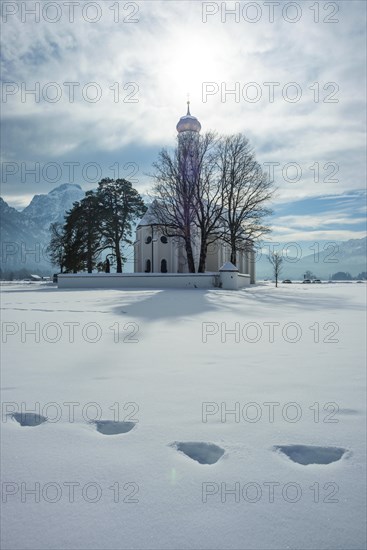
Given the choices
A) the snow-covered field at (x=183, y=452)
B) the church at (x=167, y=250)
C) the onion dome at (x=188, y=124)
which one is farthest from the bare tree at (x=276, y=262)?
the snow-covered field at (x=183, y=452)

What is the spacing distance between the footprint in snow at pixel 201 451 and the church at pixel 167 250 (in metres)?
32.8

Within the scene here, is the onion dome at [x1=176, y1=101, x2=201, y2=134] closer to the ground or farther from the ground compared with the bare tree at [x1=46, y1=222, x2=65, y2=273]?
farther from the ground

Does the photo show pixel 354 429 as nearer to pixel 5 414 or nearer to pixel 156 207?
pixel 5 414

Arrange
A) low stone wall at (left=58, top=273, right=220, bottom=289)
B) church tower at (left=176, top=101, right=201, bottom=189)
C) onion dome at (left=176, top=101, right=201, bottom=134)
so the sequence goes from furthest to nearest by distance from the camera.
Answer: onion dome at (left=176, top=101, right=201, bottom=134), church tower at (left=176, top=101, right=201, bottom=189), low stone wall at (left=58, top=273, right=220, bottom=289)

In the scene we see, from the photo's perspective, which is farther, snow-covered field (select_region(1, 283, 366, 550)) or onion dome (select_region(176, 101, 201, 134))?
onion dome (select_region(176, 101, 201, 134))

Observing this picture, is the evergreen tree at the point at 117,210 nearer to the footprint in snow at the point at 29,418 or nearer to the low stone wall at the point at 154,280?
the low stone wall at the point at 154,280

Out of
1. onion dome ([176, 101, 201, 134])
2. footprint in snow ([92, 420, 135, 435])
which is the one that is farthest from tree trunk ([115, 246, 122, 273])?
footprint in snow ([92, 420, 135, 435])

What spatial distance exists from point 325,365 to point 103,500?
11.9 ft

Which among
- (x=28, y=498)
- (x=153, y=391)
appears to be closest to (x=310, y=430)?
(x=153, y=391)

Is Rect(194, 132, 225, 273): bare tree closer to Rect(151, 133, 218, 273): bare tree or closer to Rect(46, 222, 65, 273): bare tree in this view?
Rect(151, 133, 218, 273): bare tree

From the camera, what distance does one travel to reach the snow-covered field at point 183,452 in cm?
172

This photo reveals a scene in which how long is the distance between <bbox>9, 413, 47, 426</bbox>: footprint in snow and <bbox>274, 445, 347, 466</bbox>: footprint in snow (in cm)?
193

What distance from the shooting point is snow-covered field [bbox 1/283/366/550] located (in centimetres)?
172

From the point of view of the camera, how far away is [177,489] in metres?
1.98
